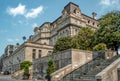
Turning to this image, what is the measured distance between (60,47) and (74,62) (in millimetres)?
16493

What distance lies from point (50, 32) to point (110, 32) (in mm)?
50370

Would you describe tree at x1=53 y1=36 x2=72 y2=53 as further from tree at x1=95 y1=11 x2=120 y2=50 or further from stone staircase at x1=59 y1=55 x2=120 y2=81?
stone staircase at x1=59 y1=55 x2=120 y2=81

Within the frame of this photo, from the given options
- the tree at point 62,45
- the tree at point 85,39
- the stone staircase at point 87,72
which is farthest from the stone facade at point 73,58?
the tree at point 85,39

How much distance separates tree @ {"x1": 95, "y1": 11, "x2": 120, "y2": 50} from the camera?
108ft

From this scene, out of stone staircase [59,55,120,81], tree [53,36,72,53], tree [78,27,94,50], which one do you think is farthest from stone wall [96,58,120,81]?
tree [53,36,72,53]

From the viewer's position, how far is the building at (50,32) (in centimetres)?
5616

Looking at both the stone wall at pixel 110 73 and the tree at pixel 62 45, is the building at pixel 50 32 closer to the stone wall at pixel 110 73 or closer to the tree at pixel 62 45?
the tree at pixel 62 45

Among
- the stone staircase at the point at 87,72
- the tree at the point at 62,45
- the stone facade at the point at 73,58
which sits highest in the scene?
the tree at the point at 62,45

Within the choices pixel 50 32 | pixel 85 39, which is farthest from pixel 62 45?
pixel 50 32

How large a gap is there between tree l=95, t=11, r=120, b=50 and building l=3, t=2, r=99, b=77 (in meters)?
22.5

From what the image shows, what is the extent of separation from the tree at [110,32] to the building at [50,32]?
22.5 meters

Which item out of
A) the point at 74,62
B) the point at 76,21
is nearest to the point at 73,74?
the point at 74,62

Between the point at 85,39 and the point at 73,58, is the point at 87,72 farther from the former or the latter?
the point at 85,39

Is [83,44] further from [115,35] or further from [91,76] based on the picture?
[91,76]
